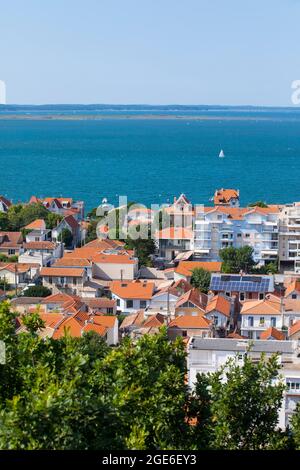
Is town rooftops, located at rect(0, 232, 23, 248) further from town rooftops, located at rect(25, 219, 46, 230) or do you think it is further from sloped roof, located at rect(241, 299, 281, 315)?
sloped roof, located at rect(241, 299, 281, 315)

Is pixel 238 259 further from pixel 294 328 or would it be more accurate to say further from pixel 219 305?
pixel 294 328

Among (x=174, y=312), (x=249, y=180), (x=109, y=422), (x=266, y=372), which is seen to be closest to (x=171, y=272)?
(x=174, y=312)

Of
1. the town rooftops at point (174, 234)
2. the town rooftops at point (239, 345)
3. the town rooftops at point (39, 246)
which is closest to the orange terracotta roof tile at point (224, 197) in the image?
the town rooftops at point (174, 234)

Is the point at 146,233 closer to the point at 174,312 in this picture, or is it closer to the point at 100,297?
the point at 100,297

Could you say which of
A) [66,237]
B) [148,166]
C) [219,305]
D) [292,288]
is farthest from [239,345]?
[148,166]

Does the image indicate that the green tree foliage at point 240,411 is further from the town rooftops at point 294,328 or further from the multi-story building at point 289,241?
the multi-story building at point 289,241

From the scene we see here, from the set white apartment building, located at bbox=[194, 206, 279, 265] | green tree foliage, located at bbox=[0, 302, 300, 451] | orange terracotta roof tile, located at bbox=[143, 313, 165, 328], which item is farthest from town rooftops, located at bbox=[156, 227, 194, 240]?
green tree foliage, located at bbox=[0, 302, 300, 451]
